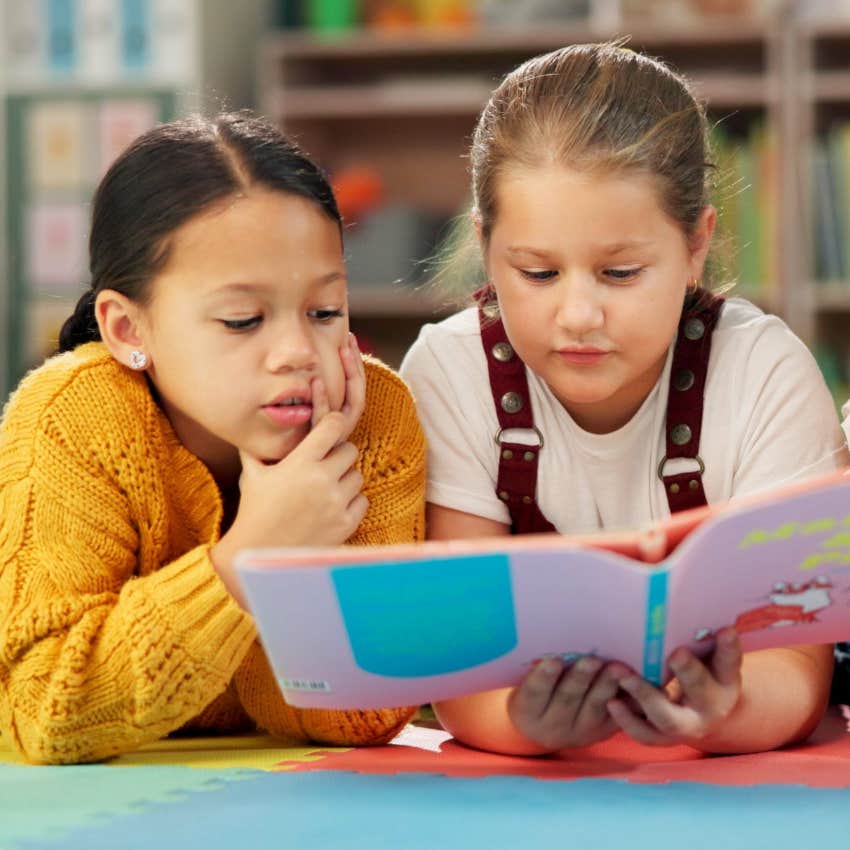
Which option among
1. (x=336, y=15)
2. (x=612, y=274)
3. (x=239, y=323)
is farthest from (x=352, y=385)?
(x=336, y=15)

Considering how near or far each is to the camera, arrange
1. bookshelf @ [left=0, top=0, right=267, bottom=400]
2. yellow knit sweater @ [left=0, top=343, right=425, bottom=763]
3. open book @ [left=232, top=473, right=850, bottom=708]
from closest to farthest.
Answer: open book @ [left=232, top=473, right=850, bottom=708] → yellow knit sweater @ [left=0, top=343, right=425, bottom=763] → bookshelf @ [left=0, top=0, right=267, bottom=400]

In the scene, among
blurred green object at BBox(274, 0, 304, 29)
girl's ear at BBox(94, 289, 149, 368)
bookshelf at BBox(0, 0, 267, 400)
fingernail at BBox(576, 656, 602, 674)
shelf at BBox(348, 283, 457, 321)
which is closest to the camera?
fingernail at BBox(576, 656, 602, 674)

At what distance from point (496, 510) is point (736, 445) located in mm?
207

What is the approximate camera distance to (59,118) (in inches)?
124

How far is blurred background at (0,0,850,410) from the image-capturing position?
3.03 m

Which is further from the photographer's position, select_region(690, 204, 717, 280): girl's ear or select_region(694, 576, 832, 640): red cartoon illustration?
select_region(690, 204, 717, 280): girl's ear

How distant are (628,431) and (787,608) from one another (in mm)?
332

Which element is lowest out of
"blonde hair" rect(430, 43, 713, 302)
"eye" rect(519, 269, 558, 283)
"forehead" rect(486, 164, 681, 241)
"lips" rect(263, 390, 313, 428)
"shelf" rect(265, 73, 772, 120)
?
"lips" rect(263, 390, 313, 428)

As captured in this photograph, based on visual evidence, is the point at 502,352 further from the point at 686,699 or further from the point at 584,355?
the point at 686,699

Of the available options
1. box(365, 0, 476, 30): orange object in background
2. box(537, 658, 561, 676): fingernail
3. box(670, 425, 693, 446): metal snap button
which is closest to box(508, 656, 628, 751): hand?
box(537, 658, 561, 676): fingernail

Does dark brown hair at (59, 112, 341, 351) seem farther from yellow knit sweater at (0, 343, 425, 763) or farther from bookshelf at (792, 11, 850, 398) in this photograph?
bookshelf at (792, 11, 850, 398)

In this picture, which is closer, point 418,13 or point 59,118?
point 59,118

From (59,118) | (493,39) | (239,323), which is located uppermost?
(493,39)

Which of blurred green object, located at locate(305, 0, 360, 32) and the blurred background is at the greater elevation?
blurred green object, located at locate(305, 0, 360, 32)
